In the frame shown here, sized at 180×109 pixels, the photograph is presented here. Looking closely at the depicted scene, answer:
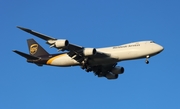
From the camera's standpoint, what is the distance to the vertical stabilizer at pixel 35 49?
235ft

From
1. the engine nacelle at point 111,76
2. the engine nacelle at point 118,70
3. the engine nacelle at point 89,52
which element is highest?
the engine nacelle at point 89,52

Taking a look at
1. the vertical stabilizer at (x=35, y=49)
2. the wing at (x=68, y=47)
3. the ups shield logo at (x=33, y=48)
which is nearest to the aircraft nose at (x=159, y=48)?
the wing at (x=68, y=47)

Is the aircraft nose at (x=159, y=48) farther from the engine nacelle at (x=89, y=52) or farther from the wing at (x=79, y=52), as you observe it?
the engine nacelle at (x=89, y=52)

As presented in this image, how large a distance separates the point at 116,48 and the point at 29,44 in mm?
19042

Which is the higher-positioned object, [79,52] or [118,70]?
[79,52]

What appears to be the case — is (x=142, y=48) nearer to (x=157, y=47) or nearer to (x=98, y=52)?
(x=157, y=47)

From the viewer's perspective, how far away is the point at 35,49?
72562mm

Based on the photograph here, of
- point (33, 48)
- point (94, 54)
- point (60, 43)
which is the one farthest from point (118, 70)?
point (33, 48)

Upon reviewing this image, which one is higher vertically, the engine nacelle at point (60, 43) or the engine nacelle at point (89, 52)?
the engine nacelle at point (60, 43)

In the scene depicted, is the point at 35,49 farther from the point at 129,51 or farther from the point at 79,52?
the point at 129,51

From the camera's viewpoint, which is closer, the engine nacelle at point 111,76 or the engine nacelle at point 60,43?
the engine nacelle at point 60,43

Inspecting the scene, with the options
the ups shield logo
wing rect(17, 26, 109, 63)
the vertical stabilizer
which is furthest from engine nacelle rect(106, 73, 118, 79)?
the ups shield logo

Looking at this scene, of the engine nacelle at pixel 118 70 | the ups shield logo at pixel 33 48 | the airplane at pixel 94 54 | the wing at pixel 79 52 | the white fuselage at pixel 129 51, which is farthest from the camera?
the ups shield logo at pixel 33 48

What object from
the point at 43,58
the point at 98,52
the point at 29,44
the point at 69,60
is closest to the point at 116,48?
the point at 98,52
